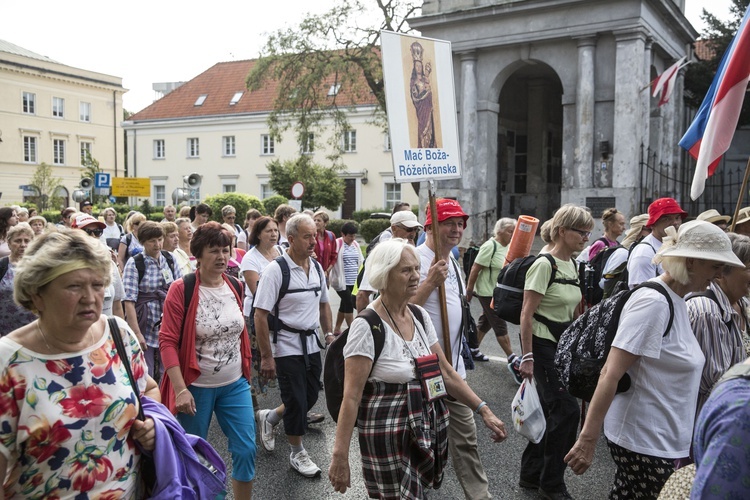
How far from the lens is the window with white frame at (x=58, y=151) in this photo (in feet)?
183

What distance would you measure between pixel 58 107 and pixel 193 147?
48.4 feet

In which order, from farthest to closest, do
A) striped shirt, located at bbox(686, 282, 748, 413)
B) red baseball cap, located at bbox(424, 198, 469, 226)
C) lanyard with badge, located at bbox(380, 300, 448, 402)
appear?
red baseball cap, located at bbox(424, 198, 469, 226) → striped shirt, located at bbox(686, 282, 748, 413) → lanyard with badge, located at bbox(380, 300, 448, 402)

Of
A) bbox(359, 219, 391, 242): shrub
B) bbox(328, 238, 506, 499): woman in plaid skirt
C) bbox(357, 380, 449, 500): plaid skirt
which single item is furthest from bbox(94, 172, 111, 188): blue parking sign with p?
bbox(357, 380, 449, 500): plaid skirt

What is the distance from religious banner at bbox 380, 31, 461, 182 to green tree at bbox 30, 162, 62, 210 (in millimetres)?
44950

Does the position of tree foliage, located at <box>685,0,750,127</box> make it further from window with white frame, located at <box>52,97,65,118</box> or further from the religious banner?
window with white frame, located at <box>52,97,65,118</box>

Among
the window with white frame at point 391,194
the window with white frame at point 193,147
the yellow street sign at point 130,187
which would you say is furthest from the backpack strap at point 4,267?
the window with white frame at point 193,147

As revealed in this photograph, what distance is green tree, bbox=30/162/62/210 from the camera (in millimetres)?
44550

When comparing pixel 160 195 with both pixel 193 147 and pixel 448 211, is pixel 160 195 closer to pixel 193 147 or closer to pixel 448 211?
pixel 193 147

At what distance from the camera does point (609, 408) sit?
3365mm

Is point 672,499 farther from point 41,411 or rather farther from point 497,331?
point 497,331

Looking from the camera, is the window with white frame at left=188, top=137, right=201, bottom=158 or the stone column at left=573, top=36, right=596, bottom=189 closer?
the stone column at left=573, top=36, right=596, bottom=189

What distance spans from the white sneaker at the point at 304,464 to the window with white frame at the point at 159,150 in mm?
50103

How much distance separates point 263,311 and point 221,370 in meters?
0.81

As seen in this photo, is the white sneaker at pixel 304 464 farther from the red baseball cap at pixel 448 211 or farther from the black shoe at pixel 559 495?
the red baseball cap at pixel 448 211
